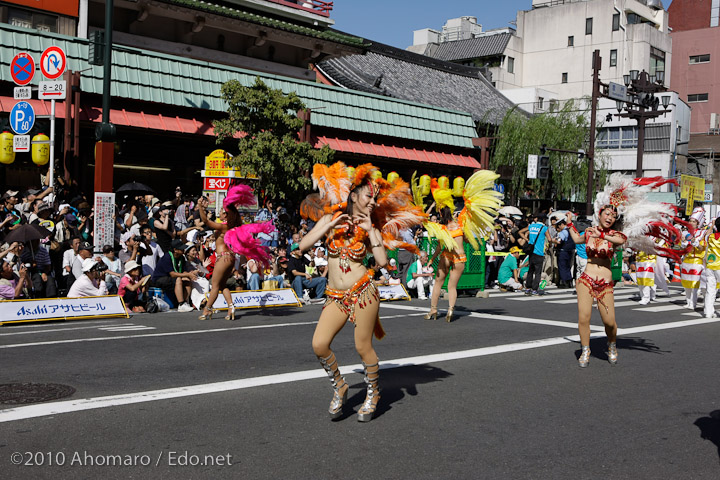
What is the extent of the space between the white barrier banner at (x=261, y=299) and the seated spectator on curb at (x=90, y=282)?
207 centimetres

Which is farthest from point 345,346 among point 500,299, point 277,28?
point 277,28

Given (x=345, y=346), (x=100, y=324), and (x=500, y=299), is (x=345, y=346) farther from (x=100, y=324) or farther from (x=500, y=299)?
(x=500, y=299)

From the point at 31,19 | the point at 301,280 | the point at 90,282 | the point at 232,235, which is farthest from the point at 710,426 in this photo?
the point at 31,19

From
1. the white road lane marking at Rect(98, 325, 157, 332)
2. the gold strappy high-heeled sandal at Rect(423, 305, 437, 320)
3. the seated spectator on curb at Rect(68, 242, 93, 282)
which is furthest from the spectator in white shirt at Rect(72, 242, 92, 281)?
the gold strappy high-heeled sandal at Rect(423, 305, 437, 320)

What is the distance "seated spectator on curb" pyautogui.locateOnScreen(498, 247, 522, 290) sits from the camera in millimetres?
19844

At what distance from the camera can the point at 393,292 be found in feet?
55.5

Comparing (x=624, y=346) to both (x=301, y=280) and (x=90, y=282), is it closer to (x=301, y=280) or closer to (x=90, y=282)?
(x=301, y=280)

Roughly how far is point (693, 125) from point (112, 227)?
6186cm

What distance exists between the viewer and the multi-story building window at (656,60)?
62656 millimetres

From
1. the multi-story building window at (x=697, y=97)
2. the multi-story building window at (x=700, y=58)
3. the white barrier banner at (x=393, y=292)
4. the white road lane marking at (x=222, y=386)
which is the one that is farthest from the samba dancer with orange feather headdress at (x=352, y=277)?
the multi-story building window at (x=700, y=58)

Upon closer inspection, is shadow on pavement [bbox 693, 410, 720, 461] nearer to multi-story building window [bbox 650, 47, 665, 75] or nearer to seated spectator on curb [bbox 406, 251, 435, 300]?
seated spectator on curb [bbox 406, 251, 435, 300]

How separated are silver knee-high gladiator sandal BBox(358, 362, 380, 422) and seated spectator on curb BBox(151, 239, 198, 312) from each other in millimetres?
8477

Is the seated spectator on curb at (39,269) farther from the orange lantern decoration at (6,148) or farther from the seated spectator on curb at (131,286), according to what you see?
the orange lantern decoration at (6,148)

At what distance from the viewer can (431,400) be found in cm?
704
